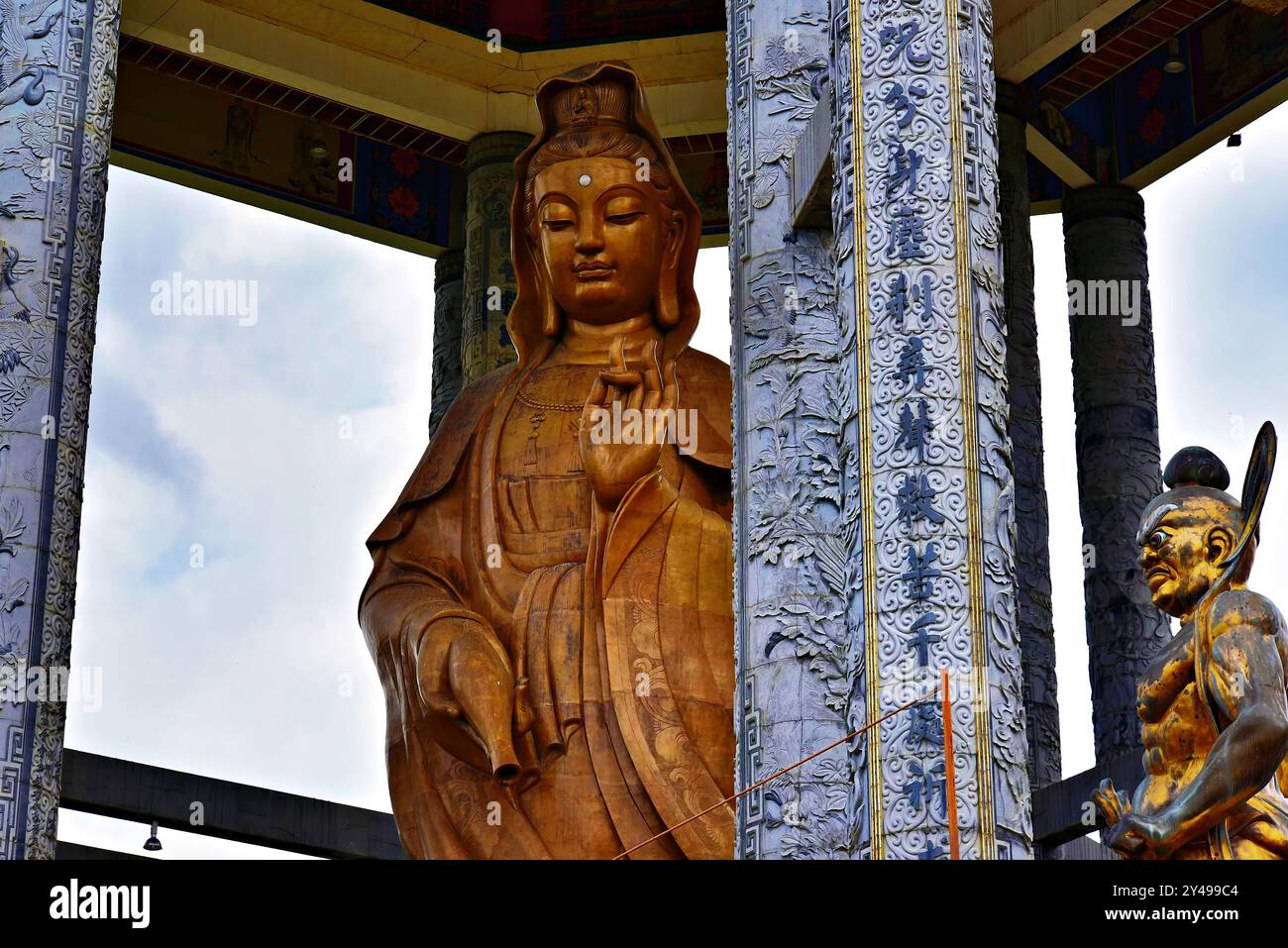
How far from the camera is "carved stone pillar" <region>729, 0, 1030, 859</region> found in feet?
27.7

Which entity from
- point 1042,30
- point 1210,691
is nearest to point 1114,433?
point 1042,30

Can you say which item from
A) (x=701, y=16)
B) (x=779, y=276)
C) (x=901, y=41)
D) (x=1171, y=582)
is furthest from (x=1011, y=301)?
(x=1171, y=582)

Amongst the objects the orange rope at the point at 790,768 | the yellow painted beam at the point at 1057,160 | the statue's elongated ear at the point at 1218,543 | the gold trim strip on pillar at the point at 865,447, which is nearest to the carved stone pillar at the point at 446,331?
the yellow painted beam at the point at 1057,160

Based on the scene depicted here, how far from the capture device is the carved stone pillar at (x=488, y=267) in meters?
14.8

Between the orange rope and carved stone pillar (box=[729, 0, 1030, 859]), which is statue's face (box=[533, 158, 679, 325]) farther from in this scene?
the orange rope

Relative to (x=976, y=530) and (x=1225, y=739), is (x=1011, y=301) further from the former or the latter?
(x=1225, y=739)

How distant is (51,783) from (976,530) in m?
3.96

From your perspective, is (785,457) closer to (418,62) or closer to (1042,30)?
(1042,30)

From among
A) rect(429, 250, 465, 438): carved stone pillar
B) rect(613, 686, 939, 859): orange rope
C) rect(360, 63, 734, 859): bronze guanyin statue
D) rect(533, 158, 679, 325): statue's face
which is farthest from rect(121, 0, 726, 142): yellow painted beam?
rect(613, 686, 939, 859): orange rope

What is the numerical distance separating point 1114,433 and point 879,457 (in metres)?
5.99

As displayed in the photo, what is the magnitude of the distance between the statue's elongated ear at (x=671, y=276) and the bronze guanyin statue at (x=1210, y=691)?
4.26m

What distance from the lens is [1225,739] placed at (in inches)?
310

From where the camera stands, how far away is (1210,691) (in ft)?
26.6

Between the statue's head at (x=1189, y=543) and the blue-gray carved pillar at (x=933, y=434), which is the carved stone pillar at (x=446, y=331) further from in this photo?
the statue's head at (x=1189, y=543)
